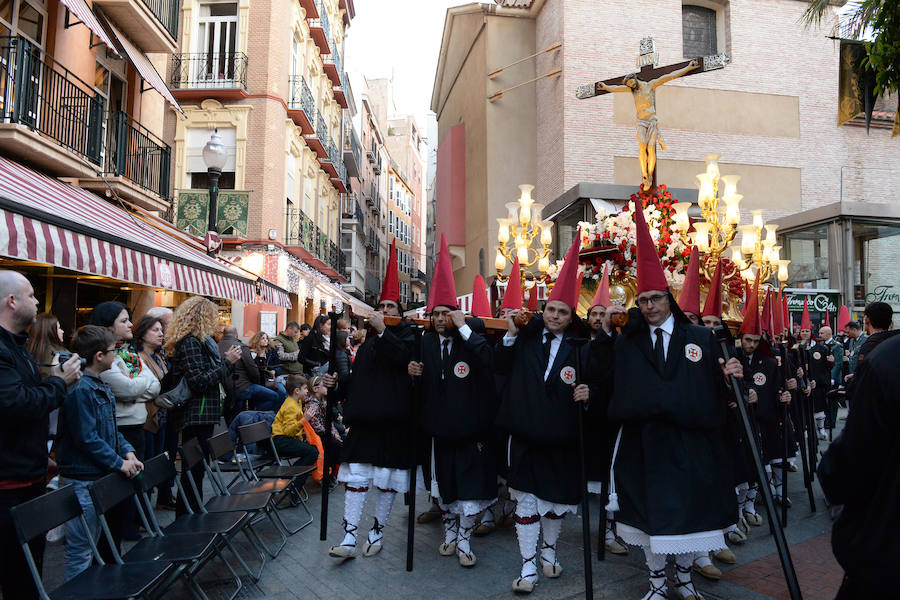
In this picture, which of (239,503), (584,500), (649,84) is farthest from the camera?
(649,84)

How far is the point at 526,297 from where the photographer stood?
1173 centimetres

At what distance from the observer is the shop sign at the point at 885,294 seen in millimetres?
18250

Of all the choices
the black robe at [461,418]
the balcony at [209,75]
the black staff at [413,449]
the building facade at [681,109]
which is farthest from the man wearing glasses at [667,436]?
the balcony at [209,75]

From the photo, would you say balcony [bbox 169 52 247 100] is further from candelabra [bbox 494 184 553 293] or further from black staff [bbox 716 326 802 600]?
black staff [bbox 716 326 802 600]

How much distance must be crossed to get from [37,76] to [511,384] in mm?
8758

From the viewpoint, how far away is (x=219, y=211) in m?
19.8

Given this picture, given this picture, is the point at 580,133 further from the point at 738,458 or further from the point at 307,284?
the point at 738,458

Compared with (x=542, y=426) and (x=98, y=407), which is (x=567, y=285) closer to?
(x=542, y=426)

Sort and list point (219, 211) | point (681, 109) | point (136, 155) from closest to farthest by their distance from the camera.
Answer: point (136, 155) < point (219, 211) < point (681, 109)

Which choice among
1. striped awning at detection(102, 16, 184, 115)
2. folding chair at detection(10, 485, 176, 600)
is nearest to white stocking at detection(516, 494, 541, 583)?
folding chair at detection(10, 485, 176, 600)

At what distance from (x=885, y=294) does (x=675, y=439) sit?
17.9 metres

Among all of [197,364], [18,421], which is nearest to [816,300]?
[197,364]

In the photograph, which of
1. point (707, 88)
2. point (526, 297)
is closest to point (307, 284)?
point (526, 297)

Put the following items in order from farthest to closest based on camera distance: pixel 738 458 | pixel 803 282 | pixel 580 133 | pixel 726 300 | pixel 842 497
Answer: pixel 580 133 → pixel 803 282 → pixel 726 300 → pixel 738 458 → pixel 842 497
